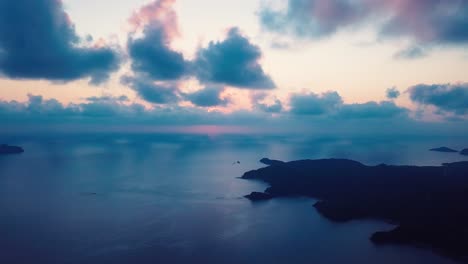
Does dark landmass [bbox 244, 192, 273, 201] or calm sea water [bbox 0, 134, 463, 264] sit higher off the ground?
dark landmass [bbox 244, 192, 273, 201]

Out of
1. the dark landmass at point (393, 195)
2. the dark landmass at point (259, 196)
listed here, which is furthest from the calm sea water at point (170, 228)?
the dark landmass at point (393, 195)

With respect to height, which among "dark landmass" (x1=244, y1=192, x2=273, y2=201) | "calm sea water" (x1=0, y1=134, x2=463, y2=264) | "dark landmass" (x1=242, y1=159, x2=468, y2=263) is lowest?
"calm sea water" (x1=0, y1=134, x2=463, y2=264)

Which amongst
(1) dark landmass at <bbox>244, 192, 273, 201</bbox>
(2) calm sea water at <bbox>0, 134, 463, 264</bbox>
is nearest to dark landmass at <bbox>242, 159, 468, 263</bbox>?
(1) dark landmass at <bbox>244, 192, 273, 201</bbox>

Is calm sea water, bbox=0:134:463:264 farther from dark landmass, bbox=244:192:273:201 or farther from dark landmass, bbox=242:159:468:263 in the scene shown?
dark landmass, bbox=242:159:468:263

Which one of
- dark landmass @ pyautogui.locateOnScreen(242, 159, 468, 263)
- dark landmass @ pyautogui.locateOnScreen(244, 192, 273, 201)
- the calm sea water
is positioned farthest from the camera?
dark landmass @ pyautogui.locateOnScreen(244, 192, 273, 201)

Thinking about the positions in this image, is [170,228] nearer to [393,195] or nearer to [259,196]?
[259,196]

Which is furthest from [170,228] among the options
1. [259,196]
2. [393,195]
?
[393,195]

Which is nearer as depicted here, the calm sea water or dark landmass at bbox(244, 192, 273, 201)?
the calm sea water

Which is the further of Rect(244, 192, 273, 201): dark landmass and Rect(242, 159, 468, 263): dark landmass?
Rect(244, 192, 273, 201): dark landmass

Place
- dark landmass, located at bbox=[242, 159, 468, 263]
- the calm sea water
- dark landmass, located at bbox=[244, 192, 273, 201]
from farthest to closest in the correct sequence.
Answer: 1. dark landmass, located at bbox=[244, 192, 273, 201]
2. dark landmass, located at bbox=[242, 159, 468, 263]
3. the calm sea water

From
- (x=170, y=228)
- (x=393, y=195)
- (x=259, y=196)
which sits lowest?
(x=170, y=228)

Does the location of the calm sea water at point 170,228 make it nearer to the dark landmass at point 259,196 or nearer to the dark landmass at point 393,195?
the dark landmass at point 259,196
